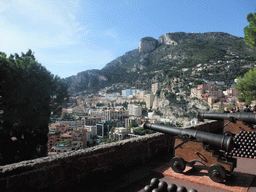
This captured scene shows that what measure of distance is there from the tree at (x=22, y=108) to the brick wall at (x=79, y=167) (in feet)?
23.8

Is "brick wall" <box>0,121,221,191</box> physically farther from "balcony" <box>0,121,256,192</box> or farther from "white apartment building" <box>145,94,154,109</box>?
"white apartment building" <box>145,94,154,109</box>

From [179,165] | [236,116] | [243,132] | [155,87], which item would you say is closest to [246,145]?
[243,132]

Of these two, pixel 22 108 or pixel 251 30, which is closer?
pixel 22 108

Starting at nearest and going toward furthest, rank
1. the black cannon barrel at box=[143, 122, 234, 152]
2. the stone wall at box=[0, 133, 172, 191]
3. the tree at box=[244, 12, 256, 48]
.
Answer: the stone wall at box=[0, 133, 172, 191] → the black cannon barrel at box=[143, 122, 234, 152] → the tree at box=[244, 12, 256, 48]

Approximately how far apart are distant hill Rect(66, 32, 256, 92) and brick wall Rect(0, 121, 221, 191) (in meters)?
70.1

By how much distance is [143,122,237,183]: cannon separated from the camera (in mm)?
2328

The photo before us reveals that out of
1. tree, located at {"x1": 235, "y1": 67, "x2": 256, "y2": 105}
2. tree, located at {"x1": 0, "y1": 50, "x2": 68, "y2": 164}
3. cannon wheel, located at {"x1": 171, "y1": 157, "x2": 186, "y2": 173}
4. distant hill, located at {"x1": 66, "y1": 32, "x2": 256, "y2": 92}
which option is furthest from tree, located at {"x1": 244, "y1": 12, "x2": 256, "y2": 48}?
distant hill, located at {"x1": 66, "y1": 32, "x2": 256, "y2": 92}

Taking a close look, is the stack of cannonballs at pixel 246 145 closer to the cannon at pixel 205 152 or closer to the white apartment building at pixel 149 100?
the cannon at pixel 205 152

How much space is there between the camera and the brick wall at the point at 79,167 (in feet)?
6.31

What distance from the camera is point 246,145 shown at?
12.3 ft

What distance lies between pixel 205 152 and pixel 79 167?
68.9 inches

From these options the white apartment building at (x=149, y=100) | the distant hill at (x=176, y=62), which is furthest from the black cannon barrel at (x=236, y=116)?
the white apartment building at (x=149, y=100)

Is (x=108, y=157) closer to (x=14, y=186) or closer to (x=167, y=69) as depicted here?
(x=14, y=186)

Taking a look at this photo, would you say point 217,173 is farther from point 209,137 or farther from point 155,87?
point 155,87
